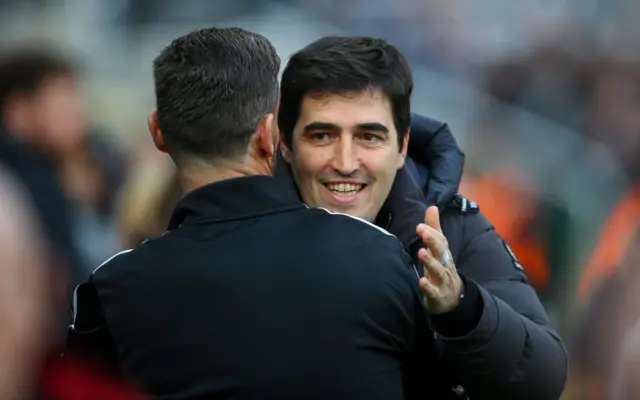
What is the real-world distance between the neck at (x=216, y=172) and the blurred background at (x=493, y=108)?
1541 mm

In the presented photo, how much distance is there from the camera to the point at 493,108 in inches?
120

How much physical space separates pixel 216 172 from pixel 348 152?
0.41 metres

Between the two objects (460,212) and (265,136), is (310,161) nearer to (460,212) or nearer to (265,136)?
(460,212)

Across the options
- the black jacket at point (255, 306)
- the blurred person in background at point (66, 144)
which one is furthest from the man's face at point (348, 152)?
the blurred person in background at point (66, 144)

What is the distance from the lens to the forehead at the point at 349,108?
5.49 ft

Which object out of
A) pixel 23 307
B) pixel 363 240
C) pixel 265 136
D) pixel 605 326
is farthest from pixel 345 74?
pixel 605 326

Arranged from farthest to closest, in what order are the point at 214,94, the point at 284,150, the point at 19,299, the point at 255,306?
1. the point at 284,150
2. the point at 214,94
3. the point at 255,306
4. the point at 19,299

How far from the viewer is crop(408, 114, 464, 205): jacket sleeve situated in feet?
5.49

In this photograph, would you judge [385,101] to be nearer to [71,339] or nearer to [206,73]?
[206,73]

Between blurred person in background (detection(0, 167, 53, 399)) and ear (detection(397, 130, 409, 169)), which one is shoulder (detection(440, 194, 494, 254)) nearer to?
ear (detection(397, 130, 409, 169))

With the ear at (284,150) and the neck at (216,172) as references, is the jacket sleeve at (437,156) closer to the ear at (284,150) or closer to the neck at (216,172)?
the ear at (284,150)

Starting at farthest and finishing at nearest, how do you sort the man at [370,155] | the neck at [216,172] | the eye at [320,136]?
the eye at [320,136] → the man at [370,155] → the neck at [216,172]

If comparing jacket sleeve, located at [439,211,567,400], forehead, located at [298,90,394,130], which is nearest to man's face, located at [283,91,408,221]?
forehead, located at [298,90,394,130]

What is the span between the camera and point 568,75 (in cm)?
305
